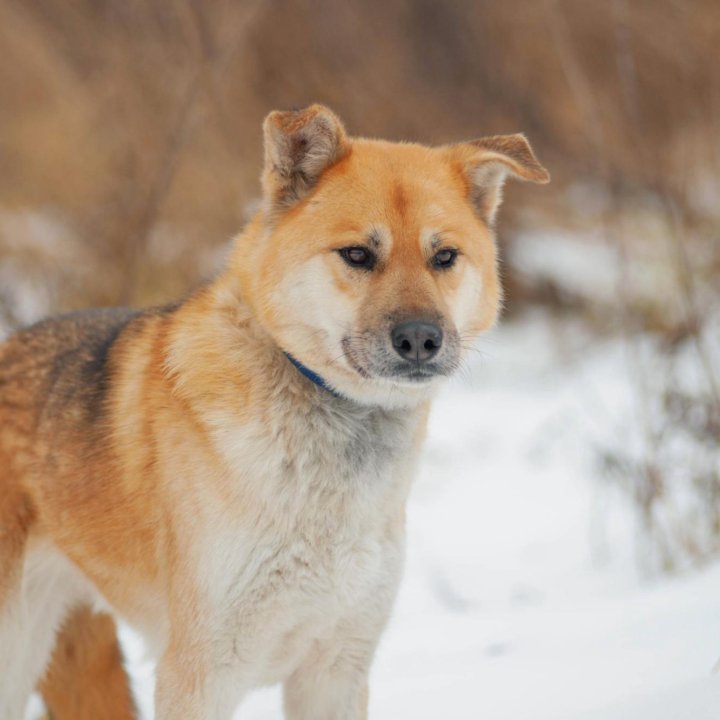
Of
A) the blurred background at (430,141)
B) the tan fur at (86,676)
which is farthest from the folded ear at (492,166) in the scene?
the blurred background at (430,141)

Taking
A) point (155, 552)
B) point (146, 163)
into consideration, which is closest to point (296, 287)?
point (155, 552)

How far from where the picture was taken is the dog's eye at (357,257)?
9.10 ft

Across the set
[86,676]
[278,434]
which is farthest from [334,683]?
[86,676]

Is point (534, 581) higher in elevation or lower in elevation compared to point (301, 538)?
higher

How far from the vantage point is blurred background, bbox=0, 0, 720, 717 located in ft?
24.5

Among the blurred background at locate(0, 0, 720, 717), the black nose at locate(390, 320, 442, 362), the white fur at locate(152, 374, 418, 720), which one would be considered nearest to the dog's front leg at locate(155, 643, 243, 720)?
the white fur at locate(152, 374, 418, 720)

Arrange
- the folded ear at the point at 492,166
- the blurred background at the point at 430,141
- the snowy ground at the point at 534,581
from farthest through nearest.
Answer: the blurred background at the point at 430,141 → the snowy ground at the point at 534,581 → the folded ear at the point at 492,166

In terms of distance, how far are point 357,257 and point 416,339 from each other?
31 cm

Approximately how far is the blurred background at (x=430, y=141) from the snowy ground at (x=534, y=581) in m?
0.05

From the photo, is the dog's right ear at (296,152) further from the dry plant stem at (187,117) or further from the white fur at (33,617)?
the dry plant stem at (187,117)

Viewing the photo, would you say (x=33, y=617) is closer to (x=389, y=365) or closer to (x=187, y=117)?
(x=389, y=365)

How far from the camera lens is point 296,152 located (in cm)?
294

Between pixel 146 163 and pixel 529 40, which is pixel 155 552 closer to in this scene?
pixel 146 163

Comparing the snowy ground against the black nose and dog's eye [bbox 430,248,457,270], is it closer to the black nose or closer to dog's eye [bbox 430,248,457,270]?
dog's eye [bbox 430,248,457,270]
